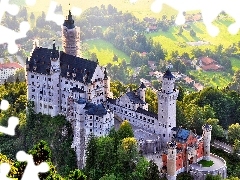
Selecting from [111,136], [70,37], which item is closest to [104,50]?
[70,37]

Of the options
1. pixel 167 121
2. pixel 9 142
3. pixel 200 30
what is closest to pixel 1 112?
pixel 9 142

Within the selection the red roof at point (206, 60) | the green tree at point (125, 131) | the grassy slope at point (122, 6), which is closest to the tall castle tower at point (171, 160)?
the green tree at point (125, 131)

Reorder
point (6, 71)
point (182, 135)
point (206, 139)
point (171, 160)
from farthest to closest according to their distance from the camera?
point (6, 71)
point (206, 139)
point (182, 135)
point (171, 160)

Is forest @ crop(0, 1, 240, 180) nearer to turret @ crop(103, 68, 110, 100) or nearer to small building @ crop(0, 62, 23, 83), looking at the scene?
small building @ crop(0, 62, 23, 83)

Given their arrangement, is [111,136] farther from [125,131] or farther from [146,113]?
[146,113]

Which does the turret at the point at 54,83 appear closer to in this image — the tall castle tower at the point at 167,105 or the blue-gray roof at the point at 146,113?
the blue-gray roof at the point at 146,113

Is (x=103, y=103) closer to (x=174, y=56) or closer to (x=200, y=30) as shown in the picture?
(x=174, y=56)

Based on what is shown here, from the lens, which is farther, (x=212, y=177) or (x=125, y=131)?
(x=125, y=131)

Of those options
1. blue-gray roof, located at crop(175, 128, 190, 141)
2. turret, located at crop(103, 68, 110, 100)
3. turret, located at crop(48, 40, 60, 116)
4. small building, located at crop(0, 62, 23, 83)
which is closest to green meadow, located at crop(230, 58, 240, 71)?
small building, located at crop(0, 62, 23, 83)
